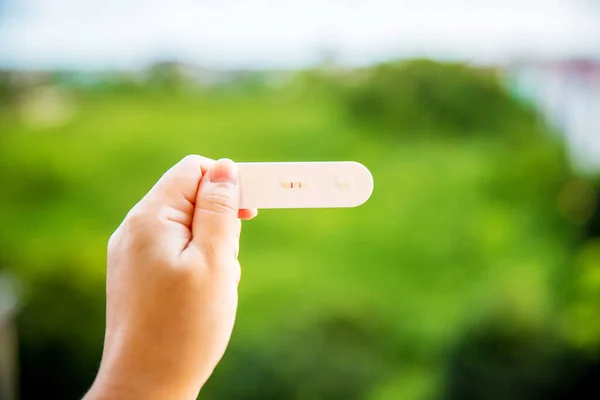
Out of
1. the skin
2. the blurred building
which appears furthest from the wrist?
the blurred building

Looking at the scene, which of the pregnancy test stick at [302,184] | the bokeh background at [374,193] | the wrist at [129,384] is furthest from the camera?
the bokeh background at [374,193]

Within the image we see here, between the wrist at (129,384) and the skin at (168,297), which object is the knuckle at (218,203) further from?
the wrist at (129,384)

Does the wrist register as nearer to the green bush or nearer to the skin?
the skin

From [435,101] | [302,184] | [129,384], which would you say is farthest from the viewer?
[435,101]

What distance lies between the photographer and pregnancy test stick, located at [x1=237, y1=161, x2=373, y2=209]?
581 mm

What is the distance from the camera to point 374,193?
115cm

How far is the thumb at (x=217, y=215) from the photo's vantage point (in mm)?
489

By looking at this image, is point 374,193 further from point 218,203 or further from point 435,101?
point 218,203

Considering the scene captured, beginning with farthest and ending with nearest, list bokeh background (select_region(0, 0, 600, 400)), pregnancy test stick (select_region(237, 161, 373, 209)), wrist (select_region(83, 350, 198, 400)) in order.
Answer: bokeh background (select_region(0, 0, 600, 400)), pregnancy test stick (select_region(237, 161, 373, 209)), wrist (select_region(83, 350, 198, 400))

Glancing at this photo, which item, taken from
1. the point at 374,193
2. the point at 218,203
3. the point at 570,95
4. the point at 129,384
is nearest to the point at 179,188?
the point at 218,203

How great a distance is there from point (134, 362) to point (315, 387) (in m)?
0.69

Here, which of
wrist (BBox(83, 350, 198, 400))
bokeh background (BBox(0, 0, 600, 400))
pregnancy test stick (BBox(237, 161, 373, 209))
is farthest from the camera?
bokeh background (BBox(0, 0, 600, 400))

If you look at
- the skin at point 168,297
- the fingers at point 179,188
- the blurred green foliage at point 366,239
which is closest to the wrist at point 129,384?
the skin at point 168,297

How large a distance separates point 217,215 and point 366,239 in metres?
0.68
